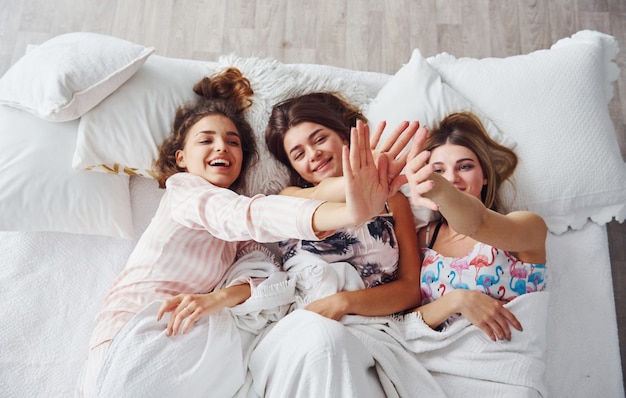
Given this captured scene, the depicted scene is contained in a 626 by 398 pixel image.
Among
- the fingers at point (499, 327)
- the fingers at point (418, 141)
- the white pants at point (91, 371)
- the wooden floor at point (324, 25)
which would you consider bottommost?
the white pants at point (91, 371)

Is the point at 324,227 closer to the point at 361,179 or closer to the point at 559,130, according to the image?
the point at 361,179

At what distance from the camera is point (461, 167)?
4.70ft

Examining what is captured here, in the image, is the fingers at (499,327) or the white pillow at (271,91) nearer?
the fingers at (499,327)

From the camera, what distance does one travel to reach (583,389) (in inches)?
54.8

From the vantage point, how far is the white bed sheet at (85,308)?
1.39 meters

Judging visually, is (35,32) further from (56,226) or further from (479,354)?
(479,354)

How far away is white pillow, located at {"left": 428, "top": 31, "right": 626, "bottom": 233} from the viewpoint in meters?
1.52

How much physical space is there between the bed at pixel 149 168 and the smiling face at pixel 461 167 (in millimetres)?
141

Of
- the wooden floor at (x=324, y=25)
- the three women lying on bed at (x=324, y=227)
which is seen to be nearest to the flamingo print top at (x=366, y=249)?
the three women lying on bed at (x=324, y=227)

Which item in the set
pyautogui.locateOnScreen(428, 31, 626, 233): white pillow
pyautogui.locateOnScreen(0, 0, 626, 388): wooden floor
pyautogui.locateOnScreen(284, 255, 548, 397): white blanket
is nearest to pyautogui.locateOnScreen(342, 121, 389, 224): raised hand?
pyautogui.locateOnScreen(284, 255, 548, 397): white blanket

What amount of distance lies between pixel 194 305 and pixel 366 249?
422mm

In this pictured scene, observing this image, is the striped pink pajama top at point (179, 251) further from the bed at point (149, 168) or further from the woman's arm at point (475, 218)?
the woman's arm at point (475, 218)

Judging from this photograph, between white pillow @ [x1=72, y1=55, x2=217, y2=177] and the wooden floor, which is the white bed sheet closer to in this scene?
white pillow @ [x1=72, y1=55, x2=217, y2=177]

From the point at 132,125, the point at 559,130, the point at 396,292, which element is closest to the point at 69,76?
the point at 132,125
